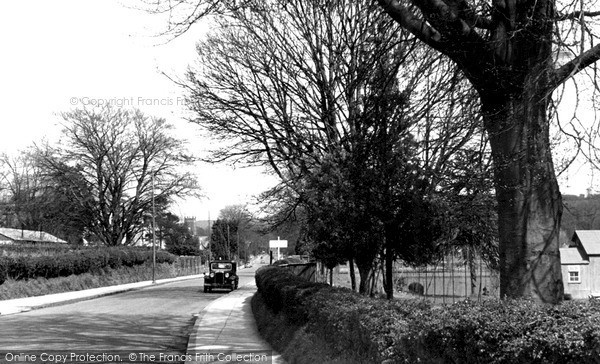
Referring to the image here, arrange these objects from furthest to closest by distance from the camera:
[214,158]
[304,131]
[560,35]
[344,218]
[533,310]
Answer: [214,158]
[304,131]
[344,218]
[560,35]
[533,310]

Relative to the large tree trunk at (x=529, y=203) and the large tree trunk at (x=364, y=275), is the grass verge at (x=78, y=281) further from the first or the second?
the large tree trunk at (x=529, y=203)

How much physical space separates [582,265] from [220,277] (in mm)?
30086

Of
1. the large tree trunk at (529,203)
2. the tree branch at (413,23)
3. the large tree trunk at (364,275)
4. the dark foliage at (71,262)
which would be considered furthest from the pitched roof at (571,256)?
the tree branch at (413,23)

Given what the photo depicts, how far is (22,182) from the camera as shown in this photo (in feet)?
259

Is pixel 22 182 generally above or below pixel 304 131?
above

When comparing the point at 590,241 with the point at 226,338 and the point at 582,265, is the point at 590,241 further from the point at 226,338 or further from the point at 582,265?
the point at 226,338

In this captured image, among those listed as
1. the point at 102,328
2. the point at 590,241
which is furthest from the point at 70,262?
the point at 590,241

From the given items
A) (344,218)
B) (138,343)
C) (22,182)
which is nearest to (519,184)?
(344,218)

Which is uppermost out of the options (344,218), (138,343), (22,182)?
(22,182)

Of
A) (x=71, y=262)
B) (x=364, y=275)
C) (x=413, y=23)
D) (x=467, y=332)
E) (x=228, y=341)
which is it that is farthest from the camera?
(x=71, y=262)

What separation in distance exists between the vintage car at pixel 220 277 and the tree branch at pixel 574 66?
32.4 metres

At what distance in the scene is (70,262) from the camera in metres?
39.7

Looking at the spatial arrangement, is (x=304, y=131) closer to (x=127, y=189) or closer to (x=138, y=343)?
(x=138, y=343)

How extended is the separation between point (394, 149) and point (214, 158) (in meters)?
13.4
